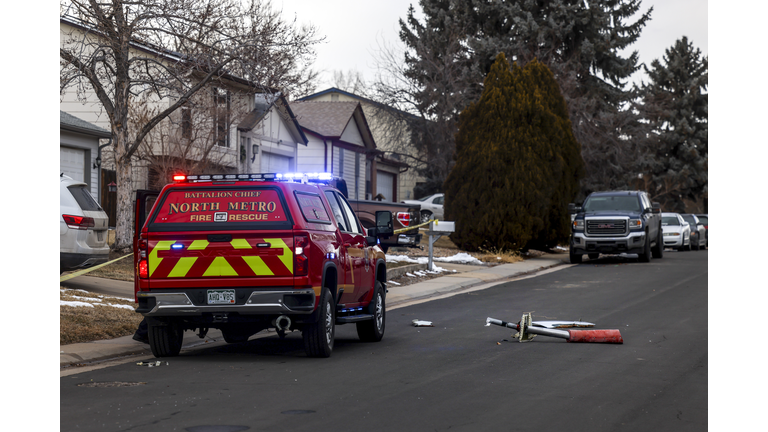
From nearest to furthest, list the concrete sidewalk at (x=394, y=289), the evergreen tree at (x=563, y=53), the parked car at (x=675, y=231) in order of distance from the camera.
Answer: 1. the concrete sidewalk at (x=394, y=289)
2. the parked car at (x=675, y=231)
3. the evergreen tree at (x=563, y=53)

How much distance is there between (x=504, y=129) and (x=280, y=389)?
2098 centimetres

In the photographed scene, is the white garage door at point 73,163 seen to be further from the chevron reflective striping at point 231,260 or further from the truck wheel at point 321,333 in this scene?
the truck wheel at point 321,333

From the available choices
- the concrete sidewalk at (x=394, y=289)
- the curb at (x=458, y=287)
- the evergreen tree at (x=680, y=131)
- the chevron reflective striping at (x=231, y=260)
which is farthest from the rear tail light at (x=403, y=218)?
the evergreen tree at (x=680, y=131)

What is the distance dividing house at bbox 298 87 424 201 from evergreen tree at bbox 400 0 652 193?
2509 millimetres

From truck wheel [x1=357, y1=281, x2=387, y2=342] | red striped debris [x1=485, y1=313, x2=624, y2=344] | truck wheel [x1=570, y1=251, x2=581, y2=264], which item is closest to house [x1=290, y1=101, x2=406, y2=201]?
truck wheel [x1=570, y1=251, x2=581, y2=264]

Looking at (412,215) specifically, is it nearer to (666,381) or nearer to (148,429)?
(666,381)

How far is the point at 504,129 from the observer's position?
27844 mm

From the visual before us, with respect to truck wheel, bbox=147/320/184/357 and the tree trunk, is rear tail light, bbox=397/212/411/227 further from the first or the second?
truck wheel, bbox=147/320/184/357

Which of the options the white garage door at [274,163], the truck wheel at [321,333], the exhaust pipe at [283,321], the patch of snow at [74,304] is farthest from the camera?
the white garage door at [274,163]

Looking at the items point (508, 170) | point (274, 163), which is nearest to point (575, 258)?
point (508, 170)

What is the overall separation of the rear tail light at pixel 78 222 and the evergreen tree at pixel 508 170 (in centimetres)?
1544

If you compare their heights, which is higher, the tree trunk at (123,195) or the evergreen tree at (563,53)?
the evergreen tree at (563,53)

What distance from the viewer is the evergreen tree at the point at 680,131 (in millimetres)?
64188

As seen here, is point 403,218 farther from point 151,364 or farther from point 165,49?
point 151,364
